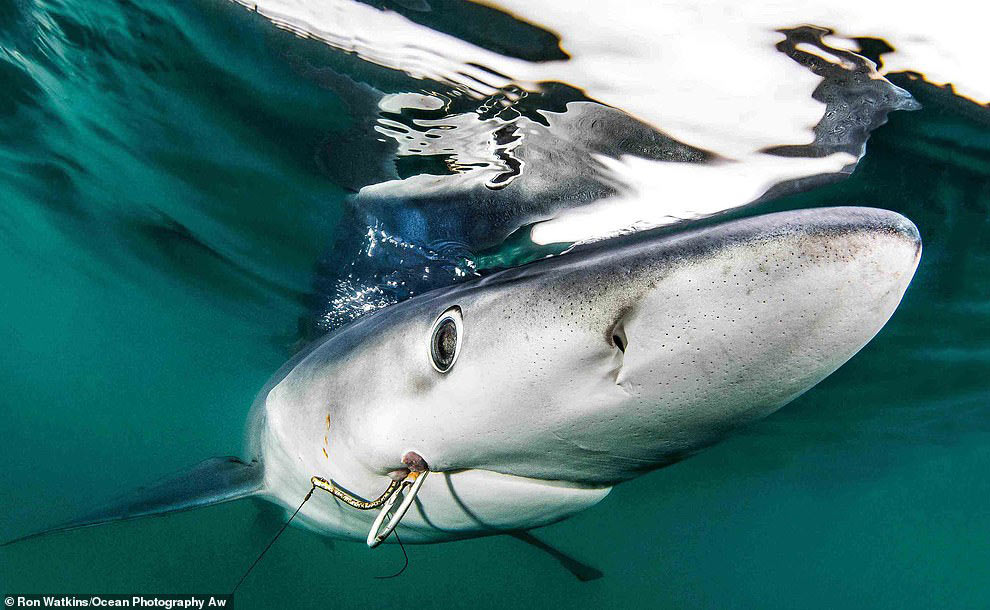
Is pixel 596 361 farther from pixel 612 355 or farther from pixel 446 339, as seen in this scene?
pixel 446 339

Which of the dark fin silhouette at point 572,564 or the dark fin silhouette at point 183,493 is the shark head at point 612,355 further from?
the dark fin silhouette at point 572,564

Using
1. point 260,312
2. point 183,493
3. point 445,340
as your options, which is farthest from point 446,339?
point 260,312

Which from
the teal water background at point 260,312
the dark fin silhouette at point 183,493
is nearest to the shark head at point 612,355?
the dark fin silhouette at point 183,493

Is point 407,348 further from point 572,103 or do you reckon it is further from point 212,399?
point 212,399

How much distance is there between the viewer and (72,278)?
20.3 metres

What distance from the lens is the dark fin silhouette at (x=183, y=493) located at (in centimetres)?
350

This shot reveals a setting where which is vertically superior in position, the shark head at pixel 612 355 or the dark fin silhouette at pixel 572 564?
the shark head at pixel 612 355

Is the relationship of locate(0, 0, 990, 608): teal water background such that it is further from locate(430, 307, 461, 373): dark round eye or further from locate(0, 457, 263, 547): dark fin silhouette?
locate(430, 307, 461, 373): dark round eye

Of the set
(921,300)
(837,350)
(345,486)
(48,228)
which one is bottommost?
(48,228)

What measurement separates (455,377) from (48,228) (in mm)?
17119

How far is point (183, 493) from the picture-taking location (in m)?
→ 3.71

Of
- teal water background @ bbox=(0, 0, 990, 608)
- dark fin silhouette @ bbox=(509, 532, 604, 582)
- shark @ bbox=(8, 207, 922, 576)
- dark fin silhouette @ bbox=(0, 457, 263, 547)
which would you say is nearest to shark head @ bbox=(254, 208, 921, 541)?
shark @ bbox=(8, 207, 922, 576)

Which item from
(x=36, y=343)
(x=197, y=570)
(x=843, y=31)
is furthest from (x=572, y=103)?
(x=36, y=343)

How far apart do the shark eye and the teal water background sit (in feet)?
11.2
